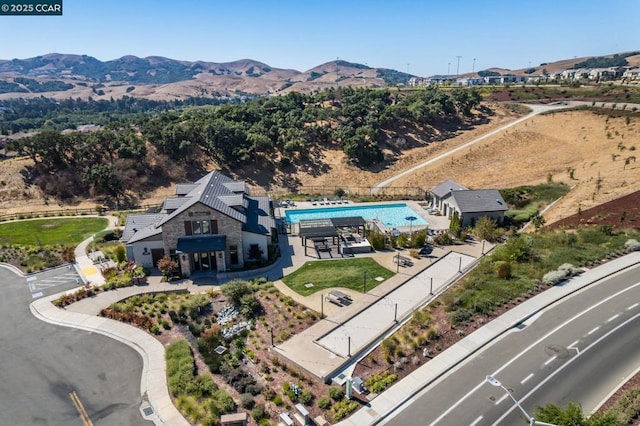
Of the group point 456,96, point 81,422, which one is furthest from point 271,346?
point 456,96

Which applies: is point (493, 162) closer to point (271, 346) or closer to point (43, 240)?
point (271, 346)

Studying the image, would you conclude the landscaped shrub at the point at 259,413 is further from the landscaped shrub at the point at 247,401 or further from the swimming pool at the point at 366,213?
the swimming pool at the point at 366,213

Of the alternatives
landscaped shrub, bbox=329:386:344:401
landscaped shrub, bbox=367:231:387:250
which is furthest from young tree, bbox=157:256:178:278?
landscaped shrub, bbox=329:386:344:401

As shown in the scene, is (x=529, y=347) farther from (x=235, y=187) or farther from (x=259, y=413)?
(x=235, y=187)

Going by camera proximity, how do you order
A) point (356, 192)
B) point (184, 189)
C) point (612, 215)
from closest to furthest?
point (612, 215)
point (184, 189)
point (356, 192)

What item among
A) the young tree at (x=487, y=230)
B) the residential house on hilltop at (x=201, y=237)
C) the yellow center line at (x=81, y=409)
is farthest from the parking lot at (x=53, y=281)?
the young tree at (x=487, y=230)

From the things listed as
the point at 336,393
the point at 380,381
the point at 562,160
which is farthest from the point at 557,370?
the point at 562,160
